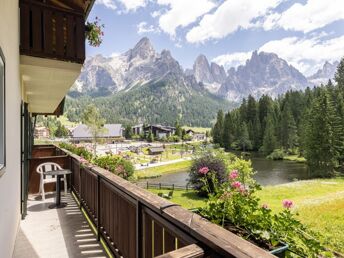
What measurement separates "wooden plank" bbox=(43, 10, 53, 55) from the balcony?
2.06 metres

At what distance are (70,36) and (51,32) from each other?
293mm

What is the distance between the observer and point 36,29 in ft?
13.3

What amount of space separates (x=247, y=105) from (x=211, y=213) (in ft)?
195

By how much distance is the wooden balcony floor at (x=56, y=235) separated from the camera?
3.15 m

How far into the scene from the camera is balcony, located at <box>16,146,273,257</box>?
3.56ft

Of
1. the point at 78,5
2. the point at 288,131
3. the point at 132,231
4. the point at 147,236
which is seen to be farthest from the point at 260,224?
the point at 288,131

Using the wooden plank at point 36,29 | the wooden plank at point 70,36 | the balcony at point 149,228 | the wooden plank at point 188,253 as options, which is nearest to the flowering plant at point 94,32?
the wooden plank at point 70,36

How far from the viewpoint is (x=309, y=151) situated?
105 ft

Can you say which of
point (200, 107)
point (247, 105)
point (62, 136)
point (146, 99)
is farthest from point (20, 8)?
point (200, 107)

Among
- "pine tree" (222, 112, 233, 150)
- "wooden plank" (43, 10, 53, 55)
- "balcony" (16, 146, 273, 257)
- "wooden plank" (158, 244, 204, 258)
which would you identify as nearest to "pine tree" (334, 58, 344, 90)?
"pine tree" (222, 112, 233, 150)

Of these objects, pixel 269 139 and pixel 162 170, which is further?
pixel 269 139

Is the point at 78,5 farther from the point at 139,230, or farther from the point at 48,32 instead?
the point at 139,230

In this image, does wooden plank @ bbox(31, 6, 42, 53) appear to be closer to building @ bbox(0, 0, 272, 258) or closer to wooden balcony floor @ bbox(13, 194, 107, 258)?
building @ bbox(0, 0, 272, 258)

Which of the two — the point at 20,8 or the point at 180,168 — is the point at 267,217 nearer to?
the point at 20,8
